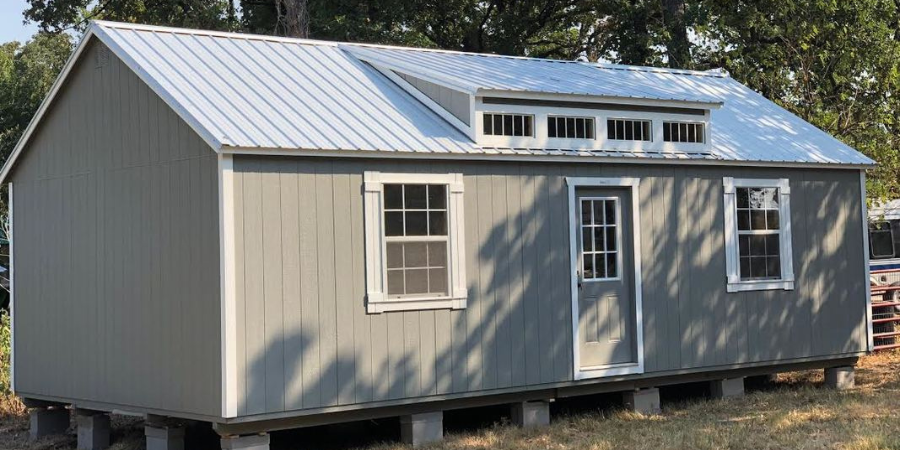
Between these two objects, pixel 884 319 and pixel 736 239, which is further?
pixel 884 319

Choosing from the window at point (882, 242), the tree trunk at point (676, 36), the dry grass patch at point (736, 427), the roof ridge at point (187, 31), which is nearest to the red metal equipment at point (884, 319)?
the window at point (882, 242)

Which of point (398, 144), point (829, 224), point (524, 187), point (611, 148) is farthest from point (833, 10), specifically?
point (398, 144)

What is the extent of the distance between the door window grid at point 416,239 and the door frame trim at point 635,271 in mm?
1708

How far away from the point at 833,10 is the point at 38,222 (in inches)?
519

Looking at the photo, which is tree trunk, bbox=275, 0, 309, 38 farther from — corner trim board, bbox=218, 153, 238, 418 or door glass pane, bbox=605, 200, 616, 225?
corner trim board, bbox=218, 153, 238, 418

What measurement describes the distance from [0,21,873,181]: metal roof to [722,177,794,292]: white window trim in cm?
32

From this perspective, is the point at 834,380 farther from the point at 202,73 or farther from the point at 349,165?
the point at 202,73

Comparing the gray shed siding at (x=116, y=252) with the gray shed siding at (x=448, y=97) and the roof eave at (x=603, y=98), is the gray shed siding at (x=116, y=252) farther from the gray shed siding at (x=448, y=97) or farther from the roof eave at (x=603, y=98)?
the roof eave at (x=603, y=98)

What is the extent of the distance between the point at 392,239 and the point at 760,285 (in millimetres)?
5360

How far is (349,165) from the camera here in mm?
11977

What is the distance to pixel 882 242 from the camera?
2453 centimetres

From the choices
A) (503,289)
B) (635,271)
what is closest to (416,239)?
(503,289)

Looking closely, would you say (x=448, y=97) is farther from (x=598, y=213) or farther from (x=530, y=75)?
(x=598, y=213)

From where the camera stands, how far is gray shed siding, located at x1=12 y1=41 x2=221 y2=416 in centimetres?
1152
